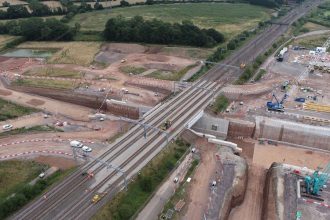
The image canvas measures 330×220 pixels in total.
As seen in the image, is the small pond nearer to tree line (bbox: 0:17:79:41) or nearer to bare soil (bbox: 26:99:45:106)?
tree line (bbox: 0:17:79:41)

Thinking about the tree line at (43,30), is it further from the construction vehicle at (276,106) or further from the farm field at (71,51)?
the construction vehicle at (276,106)

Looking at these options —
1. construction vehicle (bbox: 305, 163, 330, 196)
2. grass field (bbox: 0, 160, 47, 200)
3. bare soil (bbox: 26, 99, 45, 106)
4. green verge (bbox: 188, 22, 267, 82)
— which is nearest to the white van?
grass field (bbox: 0, 160, 47, 200)

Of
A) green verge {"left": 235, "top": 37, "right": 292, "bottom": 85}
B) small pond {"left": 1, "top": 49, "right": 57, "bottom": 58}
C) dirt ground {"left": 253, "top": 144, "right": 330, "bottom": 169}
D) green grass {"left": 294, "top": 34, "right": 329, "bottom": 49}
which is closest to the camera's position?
dirt ground {"left": 253, "top": 144, "right": 330, "bottom": 169}

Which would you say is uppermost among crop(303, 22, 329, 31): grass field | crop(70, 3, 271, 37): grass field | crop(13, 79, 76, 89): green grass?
crop(70, 3, 271, 37): grass field

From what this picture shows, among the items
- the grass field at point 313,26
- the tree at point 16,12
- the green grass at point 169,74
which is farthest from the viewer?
the tree at point 16,12

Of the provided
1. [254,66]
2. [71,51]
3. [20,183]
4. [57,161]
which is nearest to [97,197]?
[57,161]

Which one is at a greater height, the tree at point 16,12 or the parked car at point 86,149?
the tree at point 16,12

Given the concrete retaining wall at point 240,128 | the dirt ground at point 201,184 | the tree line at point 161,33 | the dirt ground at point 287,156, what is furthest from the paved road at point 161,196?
the tree line at point 161,33
